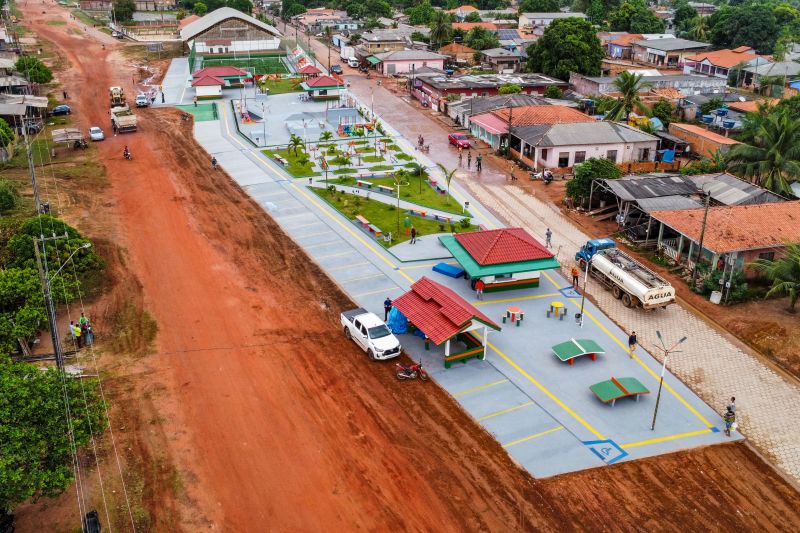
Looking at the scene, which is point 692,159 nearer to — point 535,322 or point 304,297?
point 535,322

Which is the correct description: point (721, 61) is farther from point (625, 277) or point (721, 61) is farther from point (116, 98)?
point (116, 98)

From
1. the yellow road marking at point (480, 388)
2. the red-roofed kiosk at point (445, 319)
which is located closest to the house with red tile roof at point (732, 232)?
the red-roofed kiosk at point (445, 319)

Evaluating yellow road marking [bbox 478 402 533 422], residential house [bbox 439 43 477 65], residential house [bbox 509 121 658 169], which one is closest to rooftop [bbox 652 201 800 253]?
yellow road marking [bbox 478 402 533 422]

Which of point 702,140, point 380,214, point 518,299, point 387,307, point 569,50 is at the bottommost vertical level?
point 518,299

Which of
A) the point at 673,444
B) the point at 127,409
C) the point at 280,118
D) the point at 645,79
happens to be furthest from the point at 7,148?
the point at 645,79

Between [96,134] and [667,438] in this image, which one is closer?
[667,438]

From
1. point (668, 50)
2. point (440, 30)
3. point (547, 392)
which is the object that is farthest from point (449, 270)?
point (668, 50)
